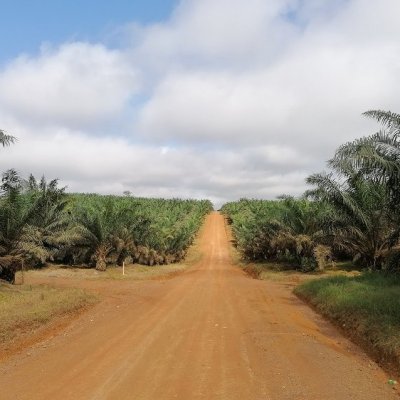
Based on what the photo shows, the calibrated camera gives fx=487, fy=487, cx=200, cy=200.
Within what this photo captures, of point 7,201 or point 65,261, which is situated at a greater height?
point 7,201

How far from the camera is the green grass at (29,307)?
31.5 ft

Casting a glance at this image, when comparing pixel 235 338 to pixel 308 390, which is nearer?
pixel 308 390

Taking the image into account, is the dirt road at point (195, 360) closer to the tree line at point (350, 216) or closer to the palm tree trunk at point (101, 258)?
the tree line at point (350, 216)

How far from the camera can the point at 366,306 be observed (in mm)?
10820

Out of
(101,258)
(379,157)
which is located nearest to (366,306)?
(379,157)

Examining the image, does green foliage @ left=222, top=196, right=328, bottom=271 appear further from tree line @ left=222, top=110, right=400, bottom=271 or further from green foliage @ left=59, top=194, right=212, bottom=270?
green foliage @ left=59, top=194, right=212, bottom=270

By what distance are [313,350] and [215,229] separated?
5908 cm

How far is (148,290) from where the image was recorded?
679 inches

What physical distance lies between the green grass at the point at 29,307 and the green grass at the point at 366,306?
6.42 m

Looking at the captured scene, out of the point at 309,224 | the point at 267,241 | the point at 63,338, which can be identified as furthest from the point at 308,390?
the point at 267,241

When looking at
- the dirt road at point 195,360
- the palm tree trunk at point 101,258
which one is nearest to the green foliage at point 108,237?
the palm tree trunk at point 101,258

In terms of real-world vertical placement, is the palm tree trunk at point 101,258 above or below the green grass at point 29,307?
above

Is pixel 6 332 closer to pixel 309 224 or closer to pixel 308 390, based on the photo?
pixel 308 390

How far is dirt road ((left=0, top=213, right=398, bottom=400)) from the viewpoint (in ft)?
20.2
